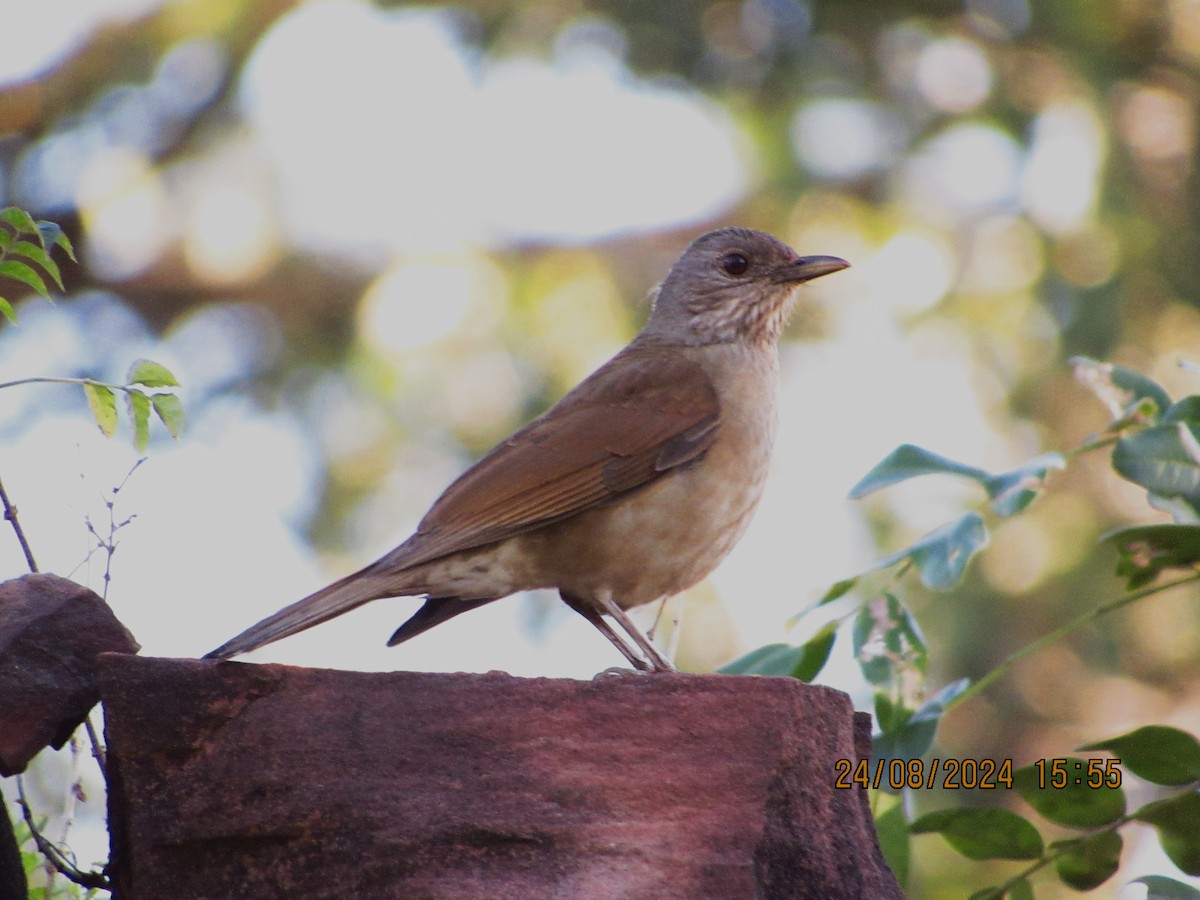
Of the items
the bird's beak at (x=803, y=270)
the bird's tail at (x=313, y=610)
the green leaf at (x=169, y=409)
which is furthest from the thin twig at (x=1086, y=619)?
the bird's beak at (x=803, y=270)

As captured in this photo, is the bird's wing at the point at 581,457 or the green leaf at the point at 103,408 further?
the bird's wing at the point at 581,457

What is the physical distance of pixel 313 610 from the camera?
3.72m

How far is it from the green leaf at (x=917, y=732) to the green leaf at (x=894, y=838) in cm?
19

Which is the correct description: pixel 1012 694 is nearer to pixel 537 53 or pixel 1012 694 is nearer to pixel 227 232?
pixel 537 53

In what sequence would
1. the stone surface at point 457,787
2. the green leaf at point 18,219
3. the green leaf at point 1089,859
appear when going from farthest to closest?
the green leaf at point 1089,859 → the green leaf at point 18,219 → the stone surface at point 457,787

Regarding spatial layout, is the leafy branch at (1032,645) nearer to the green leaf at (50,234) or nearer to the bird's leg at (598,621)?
the bird's leg at (598,621)

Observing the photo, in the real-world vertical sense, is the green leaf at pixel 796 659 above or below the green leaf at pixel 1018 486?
below

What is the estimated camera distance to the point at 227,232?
999 cm

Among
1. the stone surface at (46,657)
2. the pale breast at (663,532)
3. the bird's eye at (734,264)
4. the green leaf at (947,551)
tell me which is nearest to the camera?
the stone surface at (46,657)

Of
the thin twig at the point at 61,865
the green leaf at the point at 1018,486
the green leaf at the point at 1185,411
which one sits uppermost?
the green leaf at the point at 1185,411

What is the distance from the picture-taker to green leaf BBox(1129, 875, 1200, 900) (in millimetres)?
3654

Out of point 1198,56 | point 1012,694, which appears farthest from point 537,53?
point 1012,694

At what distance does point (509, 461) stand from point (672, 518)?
551 mm

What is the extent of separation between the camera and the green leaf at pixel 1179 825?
3.71 metres
